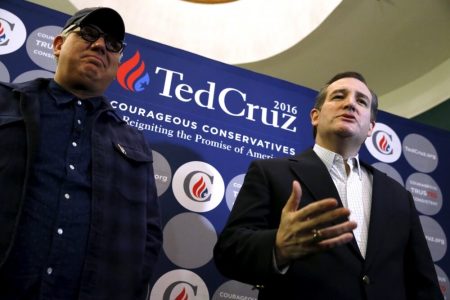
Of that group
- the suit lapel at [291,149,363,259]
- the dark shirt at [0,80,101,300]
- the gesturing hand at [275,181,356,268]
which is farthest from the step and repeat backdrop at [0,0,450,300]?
the gesturing hand at [275,181,356,268]

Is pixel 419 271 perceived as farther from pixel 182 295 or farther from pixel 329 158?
pixel 182 295

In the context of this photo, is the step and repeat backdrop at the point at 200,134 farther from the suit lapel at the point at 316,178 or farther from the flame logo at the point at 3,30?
the suit lapel at the point at 316,178

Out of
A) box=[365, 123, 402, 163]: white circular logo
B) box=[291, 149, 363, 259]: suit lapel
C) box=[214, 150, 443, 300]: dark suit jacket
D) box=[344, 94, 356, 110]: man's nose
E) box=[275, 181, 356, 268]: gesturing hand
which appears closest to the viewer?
box=[275, 181, 356, 268]: gesturing hand

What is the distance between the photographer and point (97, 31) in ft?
4.90

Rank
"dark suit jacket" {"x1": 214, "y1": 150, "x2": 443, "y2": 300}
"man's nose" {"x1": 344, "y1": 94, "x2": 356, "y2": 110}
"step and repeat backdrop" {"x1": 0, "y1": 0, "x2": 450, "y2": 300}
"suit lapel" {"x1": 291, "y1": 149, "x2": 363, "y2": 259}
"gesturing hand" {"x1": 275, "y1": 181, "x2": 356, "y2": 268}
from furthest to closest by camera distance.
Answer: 1. "step and repeat backdrop" {"x1": 0, "y1": 0, "x2": 450, "y2": 300}
2. "man's nose" {"x1": 344, "y1": 94, "x2": 356, "y2": 110}
3. "suit lapel" {"x1": 291, "y1": 149, "x2": 363, "y2": 259}
4. "dark suit jacket" {"x1": 214, "y1": 150, "x2": 443, "y2": 300}
5. "gesturing hand" {"x1": 275, "y1": 181, "x2": 356, "y2": 268}

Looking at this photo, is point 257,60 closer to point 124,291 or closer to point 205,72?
point 205,72

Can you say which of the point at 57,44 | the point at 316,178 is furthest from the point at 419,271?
the point at 57,44

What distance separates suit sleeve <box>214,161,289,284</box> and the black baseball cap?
635mm

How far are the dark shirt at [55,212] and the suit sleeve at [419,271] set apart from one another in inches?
41.2

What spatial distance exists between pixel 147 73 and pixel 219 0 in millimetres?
2160

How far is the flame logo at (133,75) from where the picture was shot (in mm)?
Answer: 2146

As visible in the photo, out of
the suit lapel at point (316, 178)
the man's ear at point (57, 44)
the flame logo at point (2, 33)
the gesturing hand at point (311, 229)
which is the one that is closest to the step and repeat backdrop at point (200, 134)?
the flame logo at point (2, 33)

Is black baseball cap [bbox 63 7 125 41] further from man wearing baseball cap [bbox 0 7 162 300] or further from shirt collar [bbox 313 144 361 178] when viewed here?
shirt collar [bbox 313 144 361 178]

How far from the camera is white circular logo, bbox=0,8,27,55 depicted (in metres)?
2.01
